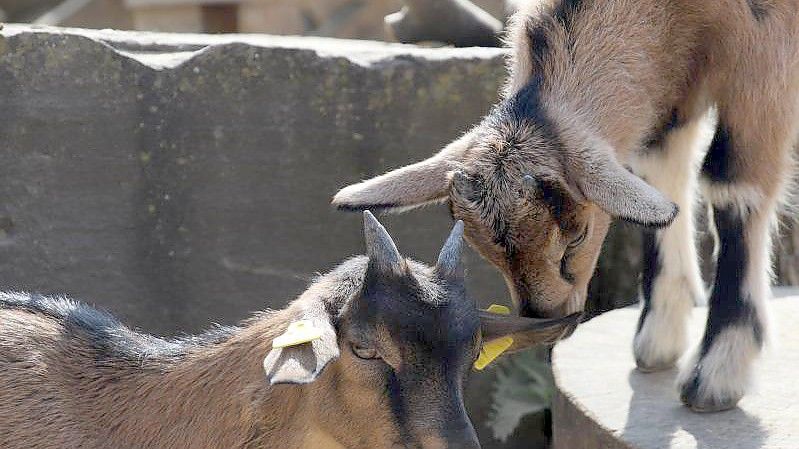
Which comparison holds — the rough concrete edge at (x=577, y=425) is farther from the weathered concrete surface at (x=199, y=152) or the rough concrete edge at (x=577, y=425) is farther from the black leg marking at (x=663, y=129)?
the weathered concrete surface at (x=199, y=152)

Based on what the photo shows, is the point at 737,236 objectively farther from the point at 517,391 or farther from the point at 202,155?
the point at 202,155

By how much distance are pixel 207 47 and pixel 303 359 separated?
278cm

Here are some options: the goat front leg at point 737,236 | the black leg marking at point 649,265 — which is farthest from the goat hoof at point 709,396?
the black leg marking at point 649,265

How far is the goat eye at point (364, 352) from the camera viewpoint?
2.75 meters

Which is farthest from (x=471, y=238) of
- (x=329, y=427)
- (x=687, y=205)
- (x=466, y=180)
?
(x=687, y=205)

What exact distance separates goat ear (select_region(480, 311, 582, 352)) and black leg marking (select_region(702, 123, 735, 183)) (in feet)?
3.33

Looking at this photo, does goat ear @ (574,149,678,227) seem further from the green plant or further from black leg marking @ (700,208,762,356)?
the green plant

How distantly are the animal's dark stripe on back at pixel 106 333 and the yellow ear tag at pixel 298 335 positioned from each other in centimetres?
56

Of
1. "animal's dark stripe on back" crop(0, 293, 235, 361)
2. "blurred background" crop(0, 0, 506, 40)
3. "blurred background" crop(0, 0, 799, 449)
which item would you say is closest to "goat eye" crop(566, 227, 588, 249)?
"animal's dark stripe on back" crop(0, 293, 235, 361)

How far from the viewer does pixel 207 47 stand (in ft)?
16.7

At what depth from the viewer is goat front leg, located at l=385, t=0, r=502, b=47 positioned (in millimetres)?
6305

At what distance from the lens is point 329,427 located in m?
2.88

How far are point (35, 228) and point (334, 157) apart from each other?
4.31 ft

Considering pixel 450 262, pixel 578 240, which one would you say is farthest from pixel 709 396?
pixel 450 262
